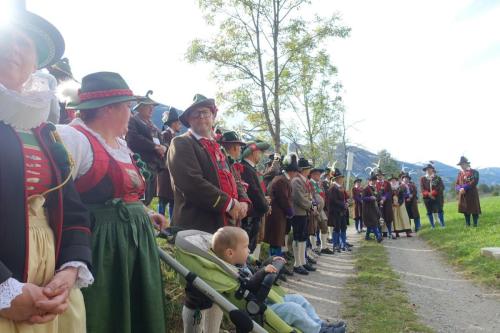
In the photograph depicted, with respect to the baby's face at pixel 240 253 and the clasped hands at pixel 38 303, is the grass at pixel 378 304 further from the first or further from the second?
the clasped hands at pixel 38 303

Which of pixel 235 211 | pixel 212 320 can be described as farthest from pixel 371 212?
pixel 212 320

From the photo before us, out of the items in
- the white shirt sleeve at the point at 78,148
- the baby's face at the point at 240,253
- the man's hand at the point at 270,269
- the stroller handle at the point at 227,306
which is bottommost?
the stroller handle at the point at 227,306

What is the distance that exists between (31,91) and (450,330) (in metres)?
4.75

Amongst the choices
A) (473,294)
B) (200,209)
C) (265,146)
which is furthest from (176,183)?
(473,294)

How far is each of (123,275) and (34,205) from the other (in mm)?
761

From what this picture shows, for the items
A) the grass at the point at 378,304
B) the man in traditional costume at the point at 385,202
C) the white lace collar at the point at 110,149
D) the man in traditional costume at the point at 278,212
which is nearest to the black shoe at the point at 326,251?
the grass at the point at 378,304

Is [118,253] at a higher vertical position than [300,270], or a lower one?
higher

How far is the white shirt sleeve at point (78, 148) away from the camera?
2.37 meters

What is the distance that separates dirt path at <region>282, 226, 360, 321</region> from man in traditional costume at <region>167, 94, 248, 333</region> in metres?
2.16

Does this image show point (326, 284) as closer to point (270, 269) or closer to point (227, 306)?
point (270, 269)

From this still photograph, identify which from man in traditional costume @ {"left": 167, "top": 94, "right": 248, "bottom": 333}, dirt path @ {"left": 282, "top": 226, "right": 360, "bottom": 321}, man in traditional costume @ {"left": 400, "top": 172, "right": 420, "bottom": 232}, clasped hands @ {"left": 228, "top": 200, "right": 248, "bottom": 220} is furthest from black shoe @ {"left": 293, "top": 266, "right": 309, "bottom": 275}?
man in traditional costume @ {"left": 400, "top": 172, "right": 420, "bottom": 232}

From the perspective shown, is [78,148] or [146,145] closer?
[78,148]

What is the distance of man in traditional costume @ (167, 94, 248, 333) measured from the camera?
12.1 ft

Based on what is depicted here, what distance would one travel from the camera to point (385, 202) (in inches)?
603
